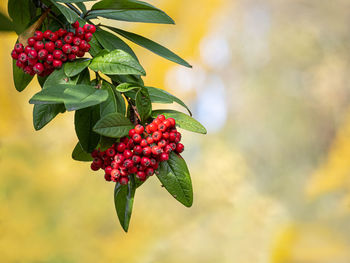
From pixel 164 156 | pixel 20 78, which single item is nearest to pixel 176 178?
pixel 164 156

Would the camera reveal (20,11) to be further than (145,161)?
Yes

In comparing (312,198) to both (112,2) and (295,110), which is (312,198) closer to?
(295,110)

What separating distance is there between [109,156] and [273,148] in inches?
119

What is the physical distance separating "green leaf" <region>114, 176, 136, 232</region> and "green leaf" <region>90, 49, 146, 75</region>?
0.10 m

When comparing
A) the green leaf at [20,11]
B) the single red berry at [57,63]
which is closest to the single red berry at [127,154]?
the single red berry at [57,63]

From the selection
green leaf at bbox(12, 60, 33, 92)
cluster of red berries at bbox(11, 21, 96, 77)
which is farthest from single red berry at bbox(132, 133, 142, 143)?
green leaf at bbox(12, 60, 33, 92)

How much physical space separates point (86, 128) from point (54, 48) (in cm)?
9

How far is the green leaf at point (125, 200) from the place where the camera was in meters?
0.39

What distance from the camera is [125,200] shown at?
395mm

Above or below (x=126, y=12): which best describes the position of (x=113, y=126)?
below

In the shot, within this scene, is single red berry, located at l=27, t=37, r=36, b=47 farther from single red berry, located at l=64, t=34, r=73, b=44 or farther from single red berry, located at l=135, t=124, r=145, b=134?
single red berry, located at l=135, t=124, r=145, b=134

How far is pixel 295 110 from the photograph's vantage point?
334 cm

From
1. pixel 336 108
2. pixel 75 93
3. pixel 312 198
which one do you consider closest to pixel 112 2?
pixel 75 93

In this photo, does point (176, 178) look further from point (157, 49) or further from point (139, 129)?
point (157, 49)
